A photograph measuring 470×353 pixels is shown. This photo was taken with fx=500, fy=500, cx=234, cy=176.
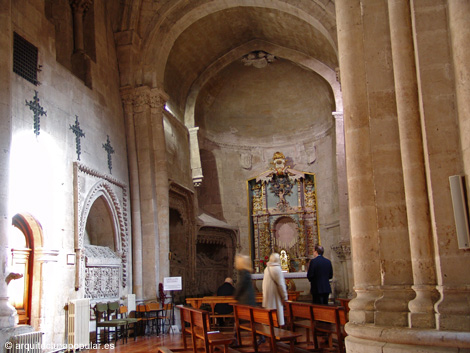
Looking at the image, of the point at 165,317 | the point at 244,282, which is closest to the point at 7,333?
the point at 244,282

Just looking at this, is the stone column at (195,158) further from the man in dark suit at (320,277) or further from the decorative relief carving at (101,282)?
the man in dark suit at (320,277)

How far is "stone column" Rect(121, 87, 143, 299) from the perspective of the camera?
42.8ft

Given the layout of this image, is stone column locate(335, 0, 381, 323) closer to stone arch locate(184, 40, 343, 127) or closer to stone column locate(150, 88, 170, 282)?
stone column locate(150, 88, 170, 282)

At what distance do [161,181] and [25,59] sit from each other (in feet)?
17.6

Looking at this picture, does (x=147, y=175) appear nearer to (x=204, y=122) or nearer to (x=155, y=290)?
(x=155, y=290)

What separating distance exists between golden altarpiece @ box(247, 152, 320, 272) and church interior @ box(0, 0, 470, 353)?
7 cm

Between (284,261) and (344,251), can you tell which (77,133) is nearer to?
(344,251)

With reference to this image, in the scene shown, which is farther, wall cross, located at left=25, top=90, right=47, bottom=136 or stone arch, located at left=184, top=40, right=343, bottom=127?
stone arch, located at left=184, top=40, right=343, bottom=127

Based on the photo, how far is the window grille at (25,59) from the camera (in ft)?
30.8

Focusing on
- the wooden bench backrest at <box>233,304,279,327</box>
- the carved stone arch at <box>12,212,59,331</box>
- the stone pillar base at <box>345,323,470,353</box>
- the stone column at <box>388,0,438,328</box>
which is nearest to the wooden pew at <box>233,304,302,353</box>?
the wooden bench backrest at <box>233,304,279,327</box>

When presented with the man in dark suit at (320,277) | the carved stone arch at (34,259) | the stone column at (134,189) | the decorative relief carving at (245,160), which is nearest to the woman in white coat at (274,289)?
the man in dark suit at (320,277)

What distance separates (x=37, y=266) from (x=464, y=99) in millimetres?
8025

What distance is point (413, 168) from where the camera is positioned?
15.2ft

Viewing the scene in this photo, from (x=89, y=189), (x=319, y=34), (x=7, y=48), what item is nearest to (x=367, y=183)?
(x=7, y=48)
